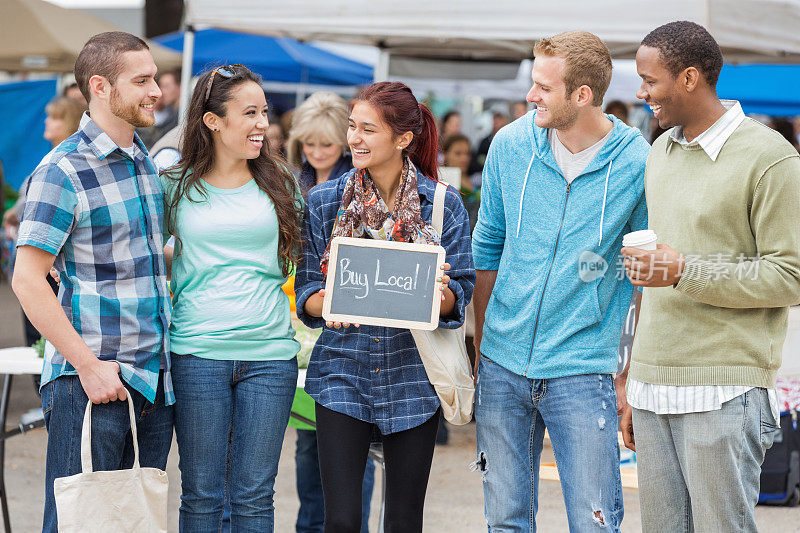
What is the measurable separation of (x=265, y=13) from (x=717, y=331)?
500cm

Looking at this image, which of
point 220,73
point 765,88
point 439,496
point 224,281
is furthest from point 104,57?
point 765,88

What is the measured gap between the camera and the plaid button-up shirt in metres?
2.86

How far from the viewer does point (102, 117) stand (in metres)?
3.04

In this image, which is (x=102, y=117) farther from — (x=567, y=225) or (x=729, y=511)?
(x=729, y=511)

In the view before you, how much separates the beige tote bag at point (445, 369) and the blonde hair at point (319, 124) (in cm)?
190

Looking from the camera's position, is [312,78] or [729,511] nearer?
[729,511]

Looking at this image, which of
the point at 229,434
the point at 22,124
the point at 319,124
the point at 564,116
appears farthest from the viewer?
the point at 22,124

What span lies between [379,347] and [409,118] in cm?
77

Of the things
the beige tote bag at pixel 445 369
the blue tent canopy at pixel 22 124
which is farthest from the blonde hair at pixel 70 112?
the blue tent canopy at pixel 22 124

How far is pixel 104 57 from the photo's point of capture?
3016mm

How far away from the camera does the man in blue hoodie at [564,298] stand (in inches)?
118

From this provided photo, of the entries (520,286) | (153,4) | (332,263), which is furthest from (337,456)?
(153,4)

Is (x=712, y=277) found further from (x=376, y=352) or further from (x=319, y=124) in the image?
(x=319, y=124)

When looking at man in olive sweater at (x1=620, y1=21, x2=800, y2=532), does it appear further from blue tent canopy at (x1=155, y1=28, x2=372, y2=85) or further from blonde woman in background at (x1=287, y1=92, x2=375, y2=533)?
blue tent canopy at (x1=155, y1=28, x2=372, y2=85)
